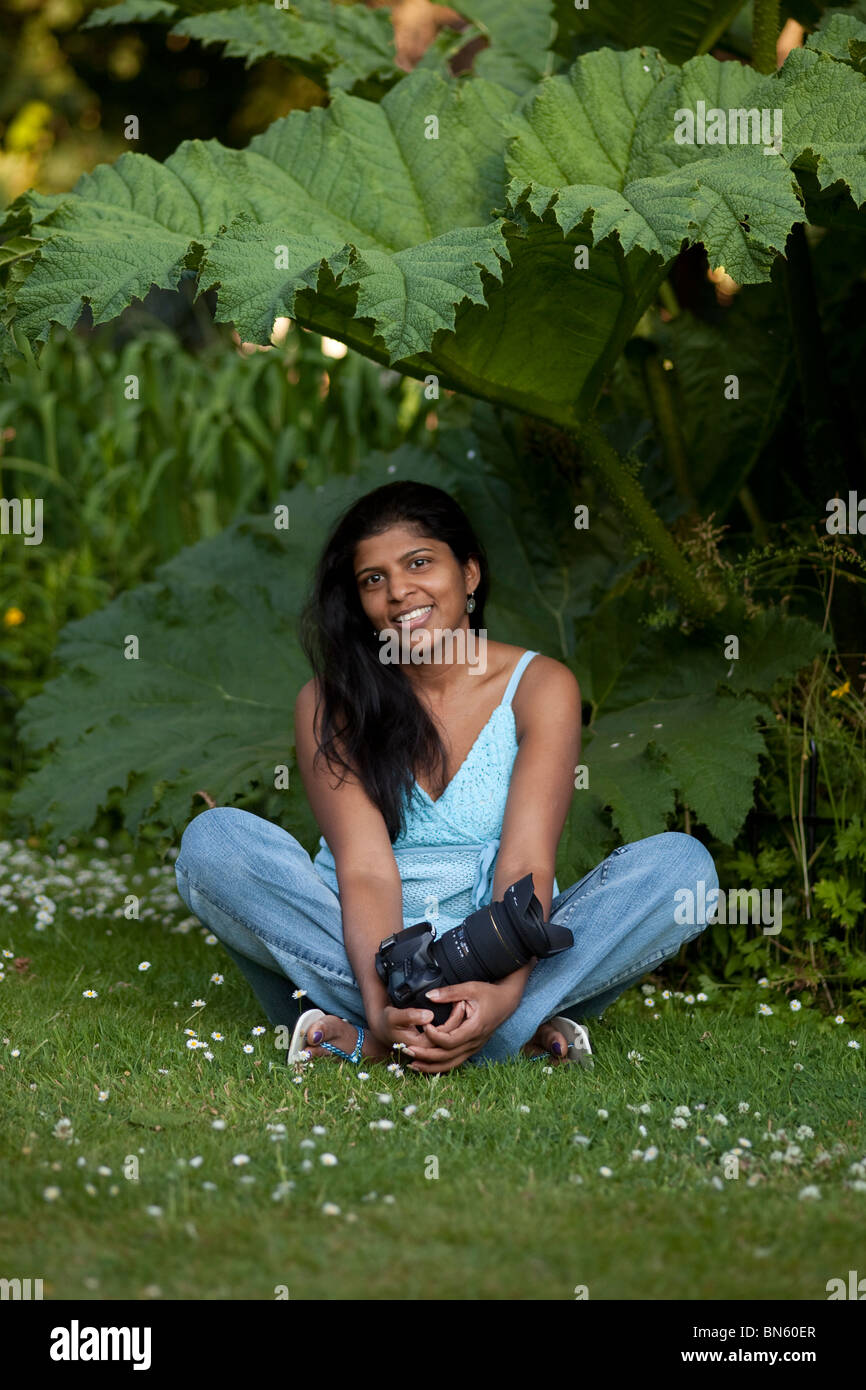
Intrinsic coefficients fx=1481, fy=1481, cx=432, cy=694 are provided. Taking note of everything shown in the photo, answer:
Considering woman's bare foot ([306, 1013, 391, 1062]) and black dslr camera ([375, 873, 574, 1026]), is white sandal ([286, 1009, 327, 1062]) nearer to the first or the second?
woman's bare foot ([306, 1013, 391, 1062])

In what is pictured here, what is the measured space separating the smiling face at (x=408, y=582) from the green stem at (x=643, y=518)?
590 mm

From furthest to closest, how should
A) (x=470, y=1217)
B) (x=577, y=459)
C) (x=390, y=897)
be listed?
(x=577, y=459)
(x=390, y=897)
(x=470, y=1217)

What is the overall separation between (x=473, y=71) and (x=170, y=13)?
860mm

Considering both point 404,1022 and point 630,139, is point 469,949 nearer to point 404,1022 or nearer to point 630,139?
point 404,1022

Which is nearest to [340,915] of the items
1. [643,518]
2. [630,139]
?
[643,518]

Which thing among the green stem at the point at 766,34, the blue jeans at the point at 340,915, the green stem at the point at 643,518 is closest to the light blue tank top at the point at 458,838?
the blue jeans at the point at 340,915

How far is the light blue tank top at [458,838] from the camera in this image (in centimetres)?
285

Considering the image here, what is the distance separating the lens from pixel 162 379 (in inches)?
232

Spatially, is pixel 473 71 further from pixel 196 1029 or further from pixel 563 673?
pixel 196 1029

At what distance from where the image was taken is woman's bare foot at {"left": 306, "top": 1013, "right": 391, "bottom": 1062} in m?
2.71

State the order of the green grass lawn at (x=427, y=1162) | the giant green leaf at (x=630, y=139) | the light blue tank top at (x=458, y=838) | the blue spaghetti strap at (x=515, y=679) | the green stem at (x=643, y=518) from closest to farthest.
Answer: the green grass lawn at (x=427, y=1162), the giant green leaf at (x=630, y=139), the light blue tank top at (x=458, y=838), the blue spaghetti strap at (x=515, y=679), the green stem at (x=643, y=518)

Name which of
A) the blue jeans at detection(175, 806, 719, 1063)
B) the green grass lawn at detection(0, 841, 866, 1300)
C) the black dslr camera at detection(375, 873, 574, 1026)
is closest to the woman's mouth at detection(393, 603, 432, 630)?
the blue jeans at detection(175, 806, 719, 1063)

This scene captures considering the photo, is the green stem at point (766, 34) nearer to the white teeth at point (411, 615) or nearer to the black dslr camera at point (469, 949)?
the white teeth at point (411, 615)

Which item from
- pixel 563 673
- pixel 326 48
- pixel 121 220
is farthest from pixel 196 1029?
pixel 326 48
